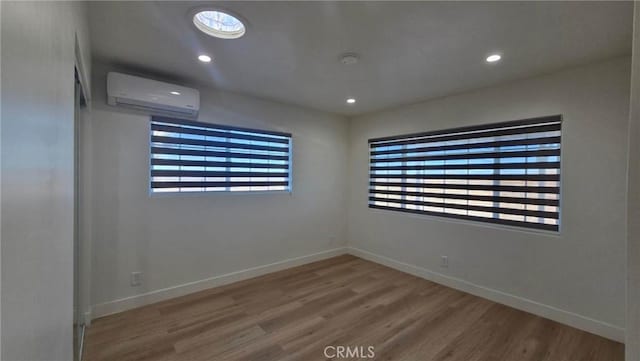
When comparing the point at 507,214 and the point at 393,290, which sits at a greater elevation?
the point at 507,214

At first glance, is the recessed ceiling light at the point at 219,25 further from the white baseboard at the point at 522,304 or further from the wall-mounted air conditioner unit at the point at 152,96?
the white baseboard at the point at 522,304

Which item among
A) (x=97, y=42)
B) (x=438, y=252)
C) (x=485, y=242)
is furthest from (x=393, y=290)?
(x=97, y=42)

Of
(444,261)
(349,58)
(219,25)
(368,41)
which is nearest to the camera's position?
(219,25)

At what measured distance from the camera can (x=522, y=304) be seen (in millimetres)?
2729

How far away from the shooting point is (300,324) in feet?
7.91

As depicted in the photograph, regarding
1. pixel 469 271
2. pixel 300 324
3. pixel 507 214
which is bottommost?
pixel 300 324

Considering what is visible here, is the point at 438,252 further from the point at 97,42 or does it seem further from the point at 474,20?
the point at 97,42

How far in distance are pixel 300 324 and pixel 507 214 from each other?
245cm

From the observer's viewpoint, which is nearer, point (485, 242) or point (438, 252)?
point (485, 242)
